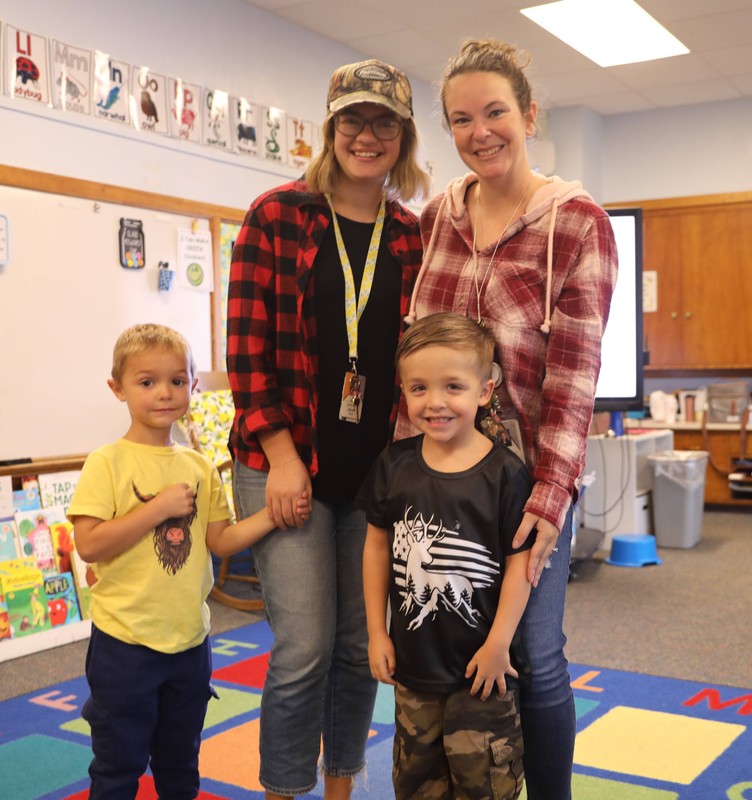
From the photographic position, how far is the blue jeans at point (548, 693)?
153 cm

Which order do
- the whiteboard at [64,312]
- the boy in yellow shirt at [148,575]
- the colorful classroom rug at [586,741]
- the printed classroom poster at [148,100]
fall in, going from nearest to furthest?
the boy in yellow shirt at [148,575] < the colorful classroom rug at [586,741] < the whiteboard at [64,312] < the printed classroom poster at [148,100]

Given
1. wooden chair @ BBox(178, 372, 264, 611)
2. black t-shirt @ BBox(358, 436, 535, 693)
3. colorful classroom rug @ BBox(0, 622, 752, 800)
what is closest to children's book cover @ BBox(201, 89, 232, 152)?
wooden chair @ BBox(178, 372, 264, 611)

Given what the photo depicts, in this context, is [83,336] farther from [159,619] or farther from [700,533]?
[700,533]

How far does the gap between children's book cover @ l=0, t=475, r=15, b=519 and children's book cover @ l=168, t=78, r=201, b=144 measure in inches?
63.9

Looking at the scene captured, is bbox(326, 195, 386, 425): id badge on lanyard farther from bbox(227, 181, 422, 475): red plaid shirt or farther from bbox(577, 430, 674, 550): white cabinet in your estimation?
bbox(577, 430, 674, 550): white cabinet

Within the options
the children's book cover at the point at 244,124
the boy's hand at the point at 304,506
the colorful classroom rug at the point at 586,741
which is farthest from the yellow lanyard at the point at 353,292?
the children's book cover at the point at 244,124

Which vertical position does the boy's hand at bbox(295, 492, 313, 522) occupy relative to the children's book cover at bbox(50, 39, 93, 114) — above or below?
below

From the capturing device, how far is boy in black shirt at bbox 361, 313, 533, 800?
4.85 feet

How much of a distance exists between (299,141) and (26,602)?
262 centimetres

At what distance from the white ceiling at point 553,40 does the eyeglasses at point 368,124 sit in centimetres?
250

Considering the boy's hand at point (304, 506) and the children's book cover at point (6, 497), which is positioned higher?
the boy's hand at point (304, 506)

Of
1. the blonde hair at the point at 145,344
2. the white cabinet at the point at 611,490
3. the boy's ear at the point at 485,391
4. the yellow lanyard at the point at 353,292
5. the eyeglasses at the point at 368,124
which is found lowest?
the white cabinet at the point at 611,490

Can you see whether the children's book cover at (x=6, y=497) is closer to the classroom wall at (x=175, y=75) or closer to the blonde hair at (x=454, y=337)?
the classroom wall at (x=175, y=75)

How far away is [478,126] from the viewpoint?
1.56 meters
